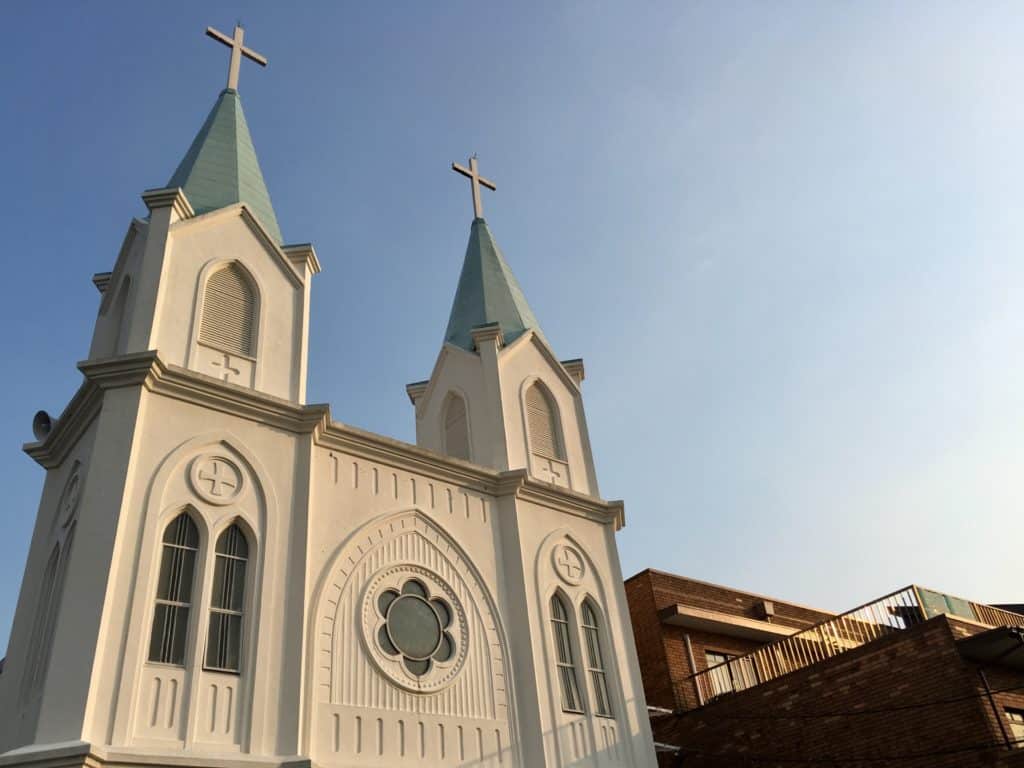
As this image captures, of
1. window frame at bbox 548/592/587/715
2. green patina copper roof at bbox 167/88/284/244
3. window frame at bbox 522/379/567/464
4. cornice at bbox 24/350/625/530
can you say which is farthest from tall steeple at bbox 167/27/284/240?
window frame at bbox 548/592/587/715

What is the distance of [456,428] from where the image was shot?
65.3ft

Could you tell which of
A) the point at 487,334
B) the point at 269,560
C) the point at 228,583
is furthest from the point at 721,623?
the point at 228,583

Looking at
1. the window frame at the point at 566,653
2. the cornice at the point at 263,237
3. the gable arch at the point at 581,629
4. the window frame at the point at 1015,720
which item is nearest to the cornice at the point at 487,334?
the cornice at the point at 263,237

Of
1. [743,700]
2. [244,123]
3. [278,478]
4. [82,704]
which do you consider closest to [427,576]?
[278,478]

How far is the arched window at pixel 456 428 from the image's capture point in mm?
19359

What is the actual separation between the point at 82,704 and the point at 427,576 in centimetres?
595

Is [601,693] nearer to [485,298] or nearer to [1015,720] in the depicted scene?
[1015,720]

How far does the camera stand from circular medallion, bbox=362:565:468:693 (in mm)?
14141

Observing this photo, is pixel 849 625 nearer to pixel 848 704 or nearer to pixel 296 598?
pixel 848 704

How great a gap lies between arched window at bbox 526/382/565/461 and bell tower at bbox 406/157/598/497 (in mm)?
23

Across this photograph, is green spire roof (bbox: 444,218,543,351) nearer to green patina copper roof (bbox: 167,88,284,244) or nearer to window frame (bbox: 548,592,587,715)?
green patina copper roof (bbox: 167,88,284,244)

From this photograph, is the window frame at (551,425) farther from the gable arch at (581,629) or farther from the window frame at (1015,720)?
the window frame at (1015,720)

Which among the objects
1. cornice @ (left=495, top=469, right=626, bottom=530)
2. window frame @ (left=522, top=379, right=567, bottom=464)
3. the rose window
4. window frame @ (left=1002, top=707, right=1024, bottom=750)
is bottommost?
window frame @ (left=1002, top=707, right=1024, bottom=750)

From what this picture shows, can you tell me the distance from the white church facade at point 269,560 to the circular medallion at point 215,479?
1.3 inches
